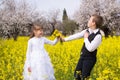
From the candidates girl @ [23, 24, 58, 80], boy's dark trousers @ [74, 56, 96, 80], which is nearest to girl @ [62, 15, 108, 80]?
boy's dark trousers @ [74, 56, 96, 80]

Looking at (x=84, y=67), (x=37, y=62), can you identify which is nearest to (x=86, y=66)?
(x=84, y=67)

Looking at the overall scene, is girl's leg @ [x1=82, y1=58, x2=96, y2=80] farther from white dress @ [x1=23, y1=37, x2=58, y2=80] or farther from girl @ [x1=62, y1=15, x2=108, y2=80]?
white dress @ [x1=23, y1=37, x2=58, y2=80]

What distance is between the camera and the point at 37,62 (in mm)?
7660

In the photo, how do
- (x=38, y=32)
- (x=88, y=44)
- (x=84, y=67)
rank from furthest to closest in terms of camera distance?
(x=38, y=32) < (x=84, y=67) < (x=88, y=44)

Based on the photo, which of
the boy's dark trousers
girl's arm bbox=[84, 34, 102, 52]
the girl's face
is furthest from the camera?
the girl's face

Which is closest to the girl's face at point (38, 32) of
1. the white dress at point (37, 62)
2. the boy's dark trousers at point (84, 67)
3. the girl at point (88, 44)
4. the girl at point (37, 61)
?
the girl at point (37, 61)

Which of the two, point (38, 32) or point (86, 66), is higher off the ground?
point (38, 32)

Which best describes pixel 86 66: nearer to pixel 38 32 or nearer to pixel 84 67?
pixel 84 67

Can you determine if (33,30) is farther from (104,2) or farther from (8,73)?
(104,2)

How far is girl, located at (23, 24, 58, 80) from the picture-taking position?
762 centimetres

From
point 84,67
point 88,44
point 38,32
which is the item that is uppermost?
point 38,32

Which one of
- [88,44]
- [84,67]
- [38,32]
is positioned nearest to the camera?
[88,44]

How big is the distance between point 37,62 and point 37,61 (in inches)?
0.8

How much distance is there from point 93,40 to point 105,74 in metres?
1.77
